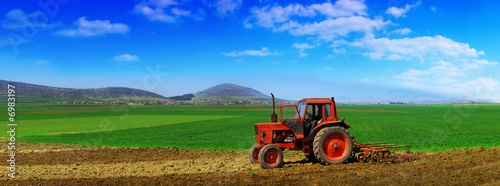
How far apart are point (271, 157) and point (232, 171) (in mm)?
1452

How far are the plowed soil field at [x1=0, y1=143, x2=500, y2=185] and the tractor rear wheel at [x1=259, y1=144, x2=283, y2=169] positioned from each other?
0.97 ft

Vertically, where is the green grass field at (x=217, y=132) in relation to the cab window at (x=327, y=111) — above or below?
below

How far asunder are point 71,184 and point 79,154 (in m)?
6.83

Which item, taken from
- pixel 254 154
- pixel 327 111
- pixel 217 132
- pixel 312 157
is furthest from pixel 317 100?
pixel 217 132

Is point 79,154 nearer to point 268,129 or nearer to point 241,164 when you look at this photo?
point 241,164

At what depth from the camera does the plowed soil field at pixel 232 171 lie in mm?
9453

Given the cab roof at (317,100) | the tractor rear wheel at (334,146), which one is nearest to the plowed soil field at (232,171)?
the tractor rear wheel at (334,146)

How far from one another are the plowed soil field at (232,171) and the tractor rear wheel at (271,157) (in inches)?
11.6

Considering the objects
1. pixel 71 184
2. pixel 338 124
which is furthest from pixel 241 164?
pixel 71 184

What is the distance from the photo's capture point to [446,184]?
876 centimetres

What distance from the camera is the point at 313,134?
1201 centimetres

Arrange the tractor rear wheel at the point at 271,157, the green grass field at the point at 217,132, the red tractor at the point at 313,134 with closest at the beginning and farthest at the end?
1. the tractor rear wheel at the point at 271,157
2. the red tractor at the point at 313,134
3. the green grass field at the point at 217,132

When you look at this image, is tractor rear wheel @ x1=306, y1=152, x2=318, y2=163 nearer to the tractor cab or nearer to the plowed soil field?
the plowed soil field

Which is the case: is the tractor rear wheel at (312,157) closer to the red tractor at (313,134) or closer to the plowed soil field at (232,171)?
the plowed soil field at (232,171)
